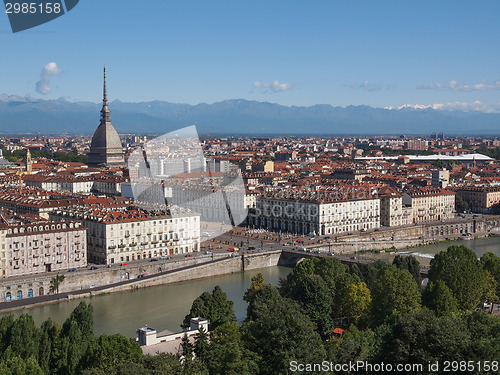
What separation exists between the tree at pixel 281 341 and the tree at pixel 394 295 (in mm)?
2479

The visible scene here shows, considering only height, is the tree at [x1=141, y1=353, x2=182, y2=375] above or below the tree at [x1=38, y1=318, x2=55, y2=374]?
above

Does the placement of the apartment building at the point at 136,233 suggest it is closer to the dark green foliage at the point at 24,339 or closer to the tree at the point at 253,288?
the tree at the point at 253,288

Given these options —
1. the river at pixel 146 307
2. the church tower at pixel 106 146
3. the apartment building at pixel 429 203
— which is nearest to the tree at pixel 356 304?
the river at pixel 146 307

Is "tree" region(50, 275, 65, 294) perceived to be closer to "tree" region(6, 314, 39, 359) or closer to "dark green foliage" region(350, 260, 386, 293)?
"tree" region(6, 314, 39, 359)

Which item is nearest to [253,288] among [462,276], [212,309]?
[212,309]

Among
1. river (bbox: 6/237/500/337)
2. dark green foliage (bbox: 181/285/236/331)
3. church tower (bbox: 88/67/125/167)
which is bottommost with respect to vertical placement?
river (bbox: 6/237/500/337)

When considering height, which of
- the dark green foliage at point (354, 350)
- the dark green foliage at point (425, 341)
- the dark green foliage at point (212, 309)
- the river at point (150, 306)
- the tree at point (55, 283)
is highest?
the dark green foliage at point (425, 341)

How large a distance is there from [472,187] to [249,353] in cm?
2408

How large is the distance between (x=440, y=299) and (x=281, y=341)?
A: 3995 millimetres

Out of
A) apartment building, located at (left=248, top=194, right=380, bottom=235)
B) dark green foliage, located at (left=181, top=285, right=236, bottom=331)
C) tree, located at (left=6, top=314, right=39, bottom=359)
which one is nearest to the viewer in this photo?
tree, located at (left=6, top=314, right=39, bottom=359)

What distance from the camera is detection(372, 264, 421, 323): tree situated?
36.6 feet

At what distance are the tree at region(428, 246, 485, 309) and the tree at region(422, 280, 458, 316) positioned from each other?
0.46 m

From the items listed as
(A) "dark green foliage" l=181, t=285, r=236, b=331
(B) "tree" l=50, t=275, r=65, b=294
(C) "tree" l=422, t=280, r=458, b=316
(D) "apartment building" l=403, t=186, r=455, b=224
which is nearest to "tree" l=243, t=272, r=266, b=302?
(A) "dark green foliage" l=181, t=285, r=236, b=331

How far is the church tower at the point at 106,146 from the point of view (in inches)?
1588
